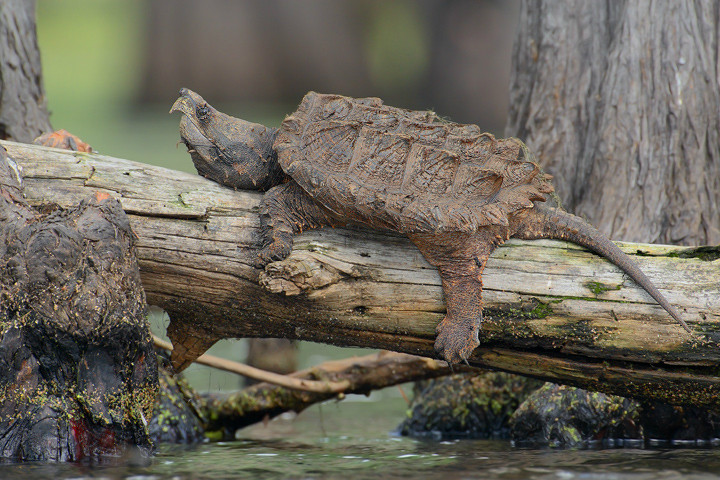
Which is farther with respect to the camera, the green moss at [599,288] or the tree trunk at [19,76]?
the tree trunk at [19,76]

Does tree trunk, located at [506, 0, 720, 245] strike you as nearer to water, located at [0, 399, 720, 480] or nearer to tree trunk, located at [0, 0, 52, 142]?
water, located at [0, 399, 720, 480]

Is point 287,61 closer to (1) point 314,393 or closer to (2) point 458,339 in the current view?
(1) point 314,393

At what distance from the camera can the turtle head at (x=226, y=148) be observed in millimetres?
3039

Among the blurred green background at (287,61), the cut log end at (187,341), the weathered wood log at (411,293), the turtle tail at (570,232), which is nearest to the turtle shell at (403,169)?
the turtle tail at (570,232)

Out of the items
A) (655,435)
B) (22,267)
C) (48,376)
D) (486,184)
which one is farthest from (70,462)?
(655,435)

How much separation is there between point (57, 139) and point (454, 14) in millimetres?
9152

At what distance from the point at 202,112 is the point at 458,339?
1.70 meters

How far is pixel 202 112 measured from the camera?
3086 millimetres

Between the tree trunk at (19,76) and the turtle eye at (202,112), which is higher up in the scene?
the tree trunk at (19,76)

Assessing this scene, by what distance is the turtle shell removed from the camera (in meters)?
2.71

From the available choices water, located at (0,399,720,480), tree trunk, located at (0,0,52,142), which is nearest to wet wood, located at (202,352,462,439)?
water, located at (0,399,720,480)

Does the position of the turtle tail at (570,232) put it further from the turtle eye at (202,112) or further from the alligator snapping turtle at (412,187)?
the turtle eye at (202,112)

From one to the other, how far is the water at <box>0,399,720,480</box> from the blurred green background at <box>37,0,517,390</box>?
7.08m

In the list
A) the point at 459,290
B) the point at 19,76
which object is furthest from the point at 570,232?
the point at 19,76
